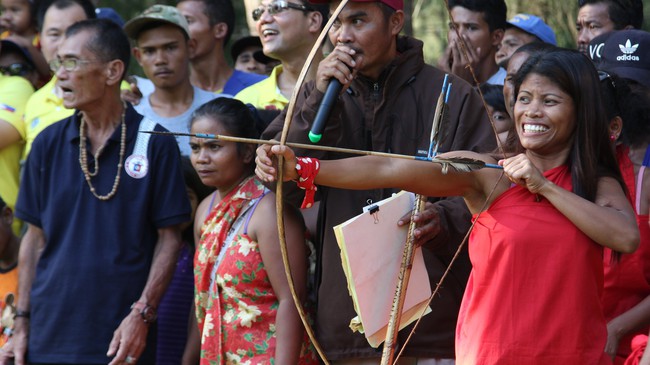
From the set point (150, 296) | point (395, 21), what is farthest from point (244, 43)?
point (395, 21)

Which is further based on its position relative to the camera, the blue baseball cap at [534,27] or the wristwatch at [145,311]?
the blue baseball cap at [534,27]

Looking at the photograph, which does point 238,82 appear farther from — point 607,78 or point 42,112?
point 607,78

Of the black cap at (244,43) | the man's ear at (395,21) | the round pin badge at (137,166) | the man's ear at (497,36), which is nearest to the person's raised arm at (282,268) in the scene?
the round pin badge at (137,166)

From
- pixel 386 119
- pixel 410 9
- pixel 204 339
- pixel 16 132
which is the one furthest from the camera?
pixel 410 9

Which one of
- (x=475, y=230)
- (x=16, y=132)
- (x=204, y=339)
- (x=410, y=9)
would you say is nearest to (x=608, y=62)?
(x=475, y=230)

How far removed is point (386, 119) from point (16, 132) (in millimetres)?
2421

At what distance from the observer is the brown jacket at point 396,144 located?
4.02 meters

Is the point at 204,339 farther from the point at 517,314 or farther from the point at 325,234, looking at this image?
the point at 517,314

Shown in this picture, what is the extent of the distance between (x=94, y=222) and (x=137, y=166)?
32 centimetres

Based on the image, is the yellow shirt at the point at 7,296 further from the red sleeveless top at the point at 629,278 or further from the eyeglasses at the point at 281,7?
the red sleeveless top at the point at 629,278

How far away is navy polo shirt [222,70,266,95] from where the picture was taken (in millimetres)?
6109

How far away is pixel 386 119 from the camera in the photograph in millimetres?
4094

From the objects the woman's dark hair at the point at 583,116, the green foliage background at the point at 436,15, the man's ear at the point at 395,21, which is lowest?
the woman's dark hair at the point at 583,116

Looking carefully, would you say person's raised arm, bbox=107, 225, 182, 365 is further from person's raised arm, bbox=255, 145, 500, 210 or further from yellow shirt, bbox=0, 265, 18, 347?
person's raised arm, bbox=255, 145, 500, 210
